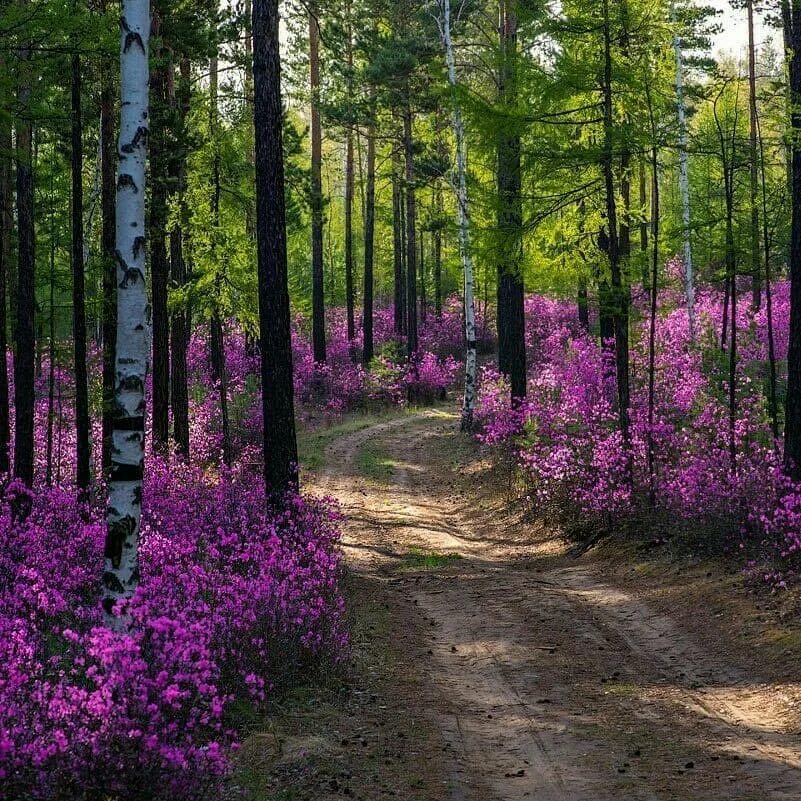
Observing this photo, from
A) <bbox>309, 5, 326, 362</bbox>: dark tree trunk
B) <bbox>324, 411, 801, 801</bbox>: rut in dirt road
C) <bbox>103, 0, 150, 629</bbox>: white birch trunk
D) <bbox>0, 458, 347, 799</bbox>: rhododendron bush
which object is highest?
<bbox>309, 5, 326, 362</bbox>: dark tree trunk

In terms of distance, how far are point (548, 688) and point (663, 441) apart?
806 centimetres

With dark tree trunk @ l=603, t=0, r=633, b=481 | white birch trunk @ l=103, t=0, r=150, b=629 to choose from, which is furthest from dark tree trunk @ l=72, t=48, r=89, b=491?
dark tree trunk @ l=603, t=0, r=633, b=481

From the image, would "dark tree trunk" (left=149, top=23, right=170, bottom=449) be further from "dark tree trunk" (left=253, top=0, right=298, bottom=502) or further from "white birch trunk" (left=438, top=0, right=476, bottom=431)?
"white birch trunk" (left=438, top=0, right=476, bottom=431)

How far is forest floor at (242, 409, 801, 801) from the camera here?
5.61 m

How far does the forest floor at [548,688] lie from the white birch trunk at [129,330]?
5.33 feet

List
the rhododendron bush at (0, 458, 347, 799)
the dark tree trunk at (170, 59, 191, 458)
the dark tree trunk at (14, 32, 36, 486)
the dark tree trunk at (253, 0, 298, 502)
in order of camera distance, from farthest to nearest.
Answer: the dark tree trunk at (170, 59, 191, 458) < the dark tree trunk at (14, 32, 36, 486) < the dark tree trunk at (253, 0, 298, 502) < the rhododendron bush at (0, 458, 347, 799)

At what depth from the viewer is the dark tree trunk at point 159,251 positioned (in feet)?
54.0

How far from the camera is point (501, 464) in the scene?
63.2 ft

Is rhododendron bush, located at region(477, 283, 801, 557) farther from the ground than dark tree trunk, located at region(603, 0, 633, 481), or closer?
closer

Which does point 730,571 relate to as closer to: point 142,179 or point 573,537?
point 573,537

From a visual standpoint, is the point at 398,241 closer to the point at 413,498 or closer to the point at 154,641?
the point at 413,498

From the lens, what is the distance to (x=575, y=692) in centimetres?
742

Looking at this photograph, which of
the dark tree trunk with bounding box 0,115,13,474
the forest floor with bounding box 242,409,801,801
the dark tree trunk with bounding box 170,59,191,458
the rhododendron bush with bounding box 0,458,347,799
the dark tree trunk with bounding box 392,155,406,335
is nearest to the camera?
the rhododendron bush with bounding box 0,458,347,799

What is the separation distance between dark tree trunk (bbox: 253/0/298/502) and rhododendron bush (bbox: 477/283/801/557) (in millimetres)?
5275
